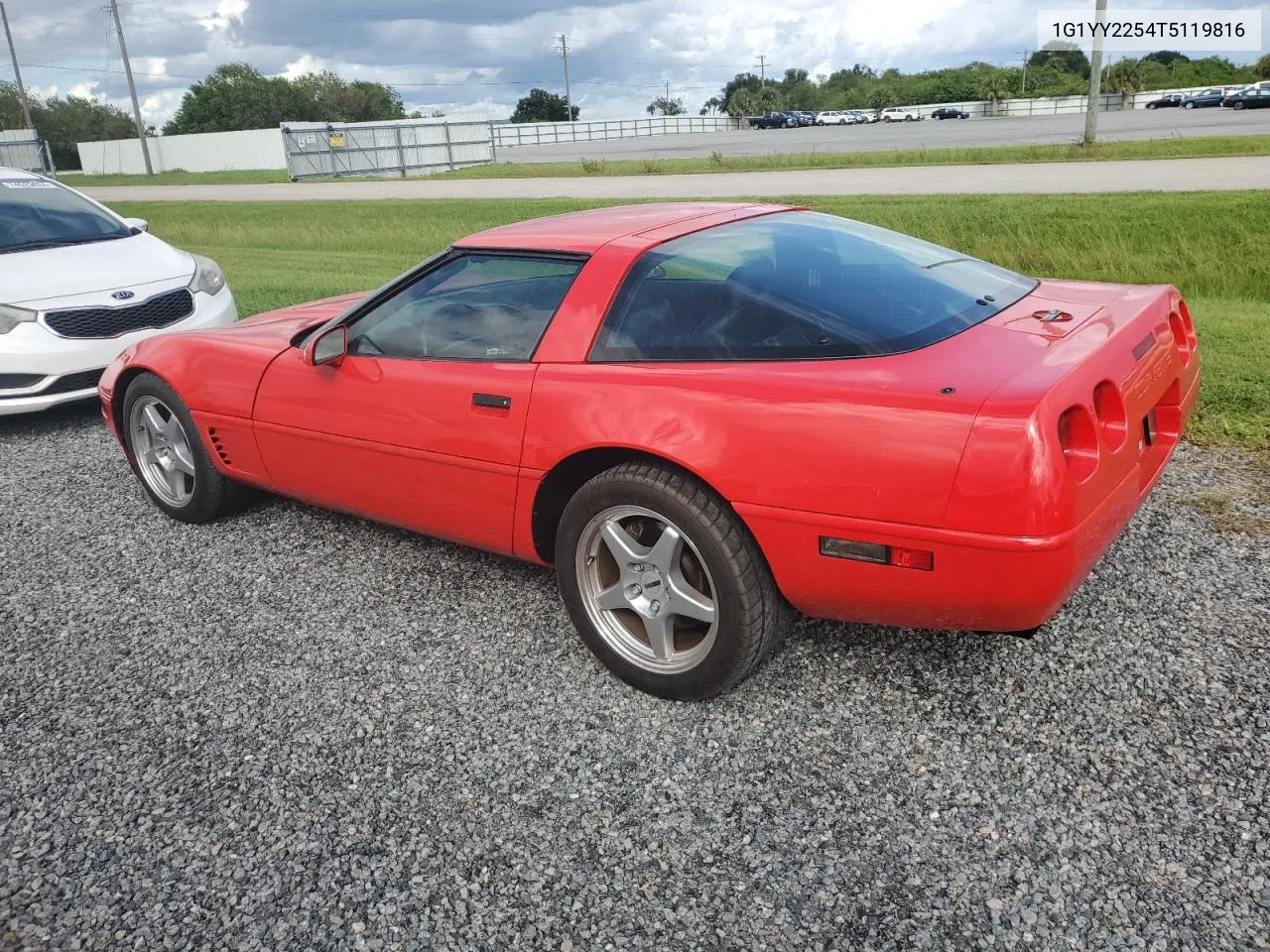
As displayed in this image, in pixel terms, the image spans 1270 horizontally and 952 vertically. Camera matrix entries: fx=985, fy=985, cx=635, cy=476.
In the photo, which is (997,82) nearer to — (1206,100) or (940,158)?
(1206,100)

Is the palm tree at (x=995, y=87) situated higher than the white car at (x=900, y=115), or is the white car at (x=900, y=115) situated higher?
the palm tree at (x=995, y=87)

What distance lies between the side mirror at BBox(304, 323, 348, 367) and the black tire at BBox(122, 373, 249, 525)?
951mm

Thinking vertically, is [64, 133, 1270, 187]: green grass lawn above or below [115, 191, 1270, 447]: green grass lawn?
above

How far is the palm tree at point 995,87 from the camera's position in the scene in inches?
2357

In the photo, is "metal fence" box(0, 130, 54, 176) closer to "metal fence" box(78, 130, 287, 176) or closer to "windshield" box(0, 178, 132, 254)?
"metal fence" box(78, 130, 287, 176)

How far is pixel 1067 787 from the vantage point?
7.82 ft

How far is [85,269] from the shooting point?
6.34 metres

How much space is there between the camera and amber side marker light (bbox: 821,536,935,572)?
7.72 ft

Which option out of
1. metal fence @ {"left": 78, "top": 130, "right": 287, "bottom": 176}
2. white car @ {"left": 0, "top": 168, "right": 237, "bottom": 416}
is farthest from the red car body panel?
metal fence @ {"left": 78, "top": 130, "right": 287, "bottom": 176}

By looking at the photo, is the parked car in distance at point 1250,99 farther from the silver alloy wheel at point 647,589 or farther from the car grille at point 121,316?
the silver alloy wheel at point 647,589

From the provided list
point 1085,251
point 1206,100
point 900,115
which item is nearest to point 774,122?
point 900,115

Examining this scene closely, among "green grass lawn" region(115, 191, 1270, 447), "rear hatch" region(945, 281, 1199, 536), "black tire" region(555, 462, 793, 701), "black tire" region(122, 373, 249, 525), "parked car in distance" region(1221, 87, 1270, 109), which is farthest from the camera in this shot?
"parked car in distance" region(1221, 87, 1270, 109)

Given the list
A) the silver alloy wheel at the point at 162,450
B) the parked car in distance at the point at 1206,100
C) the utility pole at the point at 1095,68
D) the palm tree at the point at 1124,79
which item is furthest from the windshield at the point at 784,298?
the palm tree at the point at 1124,79

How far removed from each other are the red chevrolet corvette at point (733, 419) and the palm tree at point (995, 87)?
60193 mm
